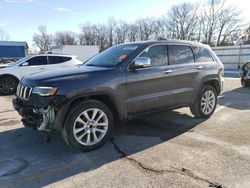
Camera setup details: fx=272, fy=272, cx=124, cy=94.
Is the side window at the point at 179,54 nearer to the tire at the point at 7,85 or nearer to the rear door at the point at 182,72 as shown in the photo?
the rear door at the point at 182,72

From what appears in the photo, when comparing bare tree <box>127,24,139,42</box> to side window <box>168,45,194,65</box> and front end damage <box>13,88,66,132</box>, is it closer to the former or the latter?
side window <box>168,45,194,65</box>

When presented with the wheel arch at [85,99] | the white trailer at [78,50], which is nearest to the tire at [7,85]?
the wheel arch at [85,99]

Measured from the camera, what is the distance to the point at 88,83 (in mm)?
4305

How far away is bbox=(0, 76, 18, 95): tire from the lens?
37.0 ft

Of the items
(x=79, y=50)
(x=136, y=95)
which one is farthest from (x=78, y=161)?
(x=79, y=50)

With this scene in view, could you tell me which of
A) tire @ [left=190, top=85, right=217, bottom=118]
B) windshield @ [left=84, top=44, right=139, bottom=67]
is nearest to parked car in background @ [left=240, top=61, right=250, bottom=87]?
tire @ [left=190, top=85, right=217, bottom=118]

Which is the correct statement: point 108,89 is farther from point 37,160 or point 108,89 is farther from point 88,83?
point 37,160

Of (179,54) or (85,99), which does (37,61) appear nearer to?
(179,54)

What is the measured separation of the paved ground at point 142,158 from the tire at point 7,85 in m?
5.74

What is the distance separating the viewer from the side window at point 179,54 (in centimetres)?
554

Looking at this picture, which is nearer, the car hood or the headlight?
the headlight

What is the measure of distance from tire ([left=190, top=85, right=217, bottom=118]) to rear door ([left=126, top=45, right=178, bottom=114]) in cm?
94

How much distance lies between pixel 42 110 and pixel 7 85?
8096mm

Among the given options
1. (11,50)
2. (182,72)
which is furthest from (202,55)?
(11,50)
